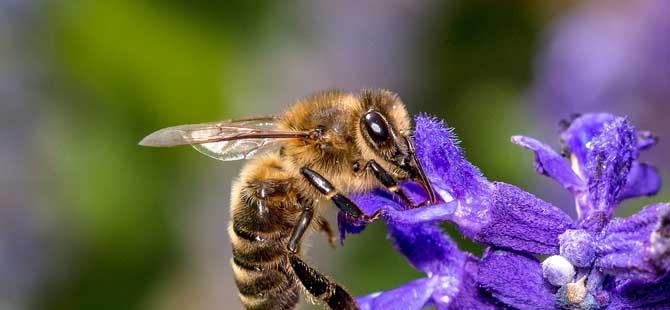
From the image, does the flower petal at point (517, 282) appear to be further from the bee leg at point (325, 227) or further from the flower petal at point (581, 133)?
the bee leg at point (325, 227)

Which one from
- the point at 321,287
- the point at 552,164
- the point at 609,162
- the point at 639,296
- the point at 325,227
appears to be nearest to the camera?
Result: the point at 639,296

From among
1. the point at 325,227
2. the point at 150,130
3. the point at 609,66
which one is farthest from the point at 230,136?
the point at 609,66

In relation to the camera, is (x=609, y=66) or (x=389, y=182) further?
(x=609, y=66)

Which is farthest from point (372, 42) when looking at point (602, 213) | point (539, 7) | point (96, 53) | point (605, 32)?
point (602, 213)

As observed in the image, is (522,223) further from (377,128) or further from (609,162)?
(377,128)

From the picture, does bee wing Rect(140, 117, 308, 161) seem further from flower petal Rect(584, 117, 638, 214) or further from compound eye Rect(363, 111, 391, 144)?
→ flower petal Rect(584, 117, 638, 214)

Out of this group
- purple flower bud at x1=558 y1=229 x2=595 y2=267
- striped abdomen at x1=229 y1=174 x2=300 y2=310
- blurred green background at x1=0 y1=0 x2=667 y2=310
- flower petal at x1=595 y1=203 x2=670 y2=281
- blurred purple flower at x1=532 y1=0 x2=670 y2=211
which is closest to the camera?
flower petal at x1=595 y1=203 x2=670 y2=281

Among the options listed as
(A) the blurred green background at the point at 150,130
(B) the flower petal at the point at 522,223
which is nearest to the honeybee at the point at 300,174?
(B) the flower petal at the point at 522,223

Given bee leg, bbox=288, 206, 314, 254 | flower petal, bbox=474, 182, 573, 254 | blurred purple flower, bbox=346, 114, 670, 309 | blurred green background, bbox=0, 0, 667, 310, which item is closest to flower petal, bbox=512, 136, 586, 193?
blurred purple flower, bbox=346, 114, 670, 309
